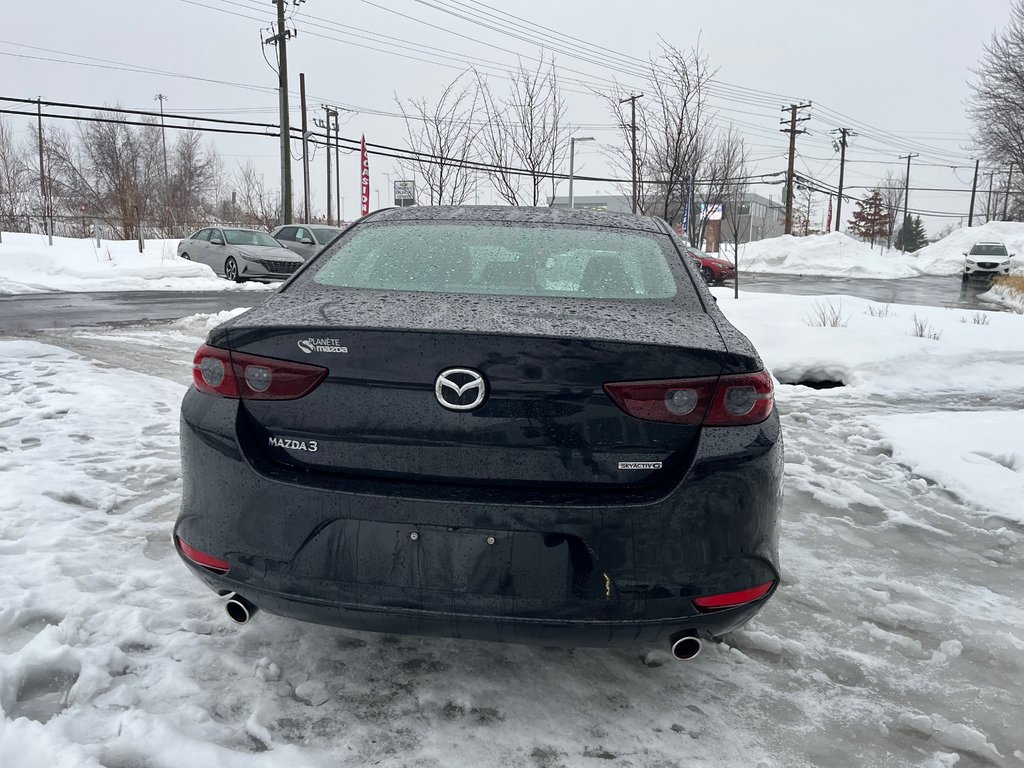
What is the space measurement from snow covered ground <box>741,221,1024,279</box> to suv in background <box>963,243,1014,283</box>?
615 centimetres

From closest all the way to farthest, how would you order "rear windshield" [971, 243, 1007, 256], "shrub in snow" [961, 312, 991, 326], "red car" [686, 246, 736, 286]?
1. "shrub in snow" [961, 312, 991, 326]
2. "red car" [686, 246, 736, 286]
3. "rear windshield" [971, 243, 1007, 256]

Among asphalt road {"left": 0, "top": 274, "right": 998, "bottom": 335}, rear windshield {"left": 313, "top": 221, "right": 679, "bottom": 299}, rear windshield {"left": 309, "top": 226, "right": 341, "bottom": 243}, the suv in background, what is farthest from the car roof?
the suv in background

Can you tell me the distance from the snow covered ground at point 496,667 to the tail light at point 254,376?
92 cm

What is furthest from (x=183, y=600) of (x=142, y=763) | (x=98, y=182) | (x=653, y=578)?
(x=98, y=182)

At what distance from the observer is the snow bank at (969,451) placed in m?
4.52

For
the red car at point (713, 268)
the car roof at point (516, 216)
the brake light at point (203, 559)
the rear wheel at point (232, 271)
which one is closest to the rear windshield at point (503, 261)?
the car roof at point (516, 216)

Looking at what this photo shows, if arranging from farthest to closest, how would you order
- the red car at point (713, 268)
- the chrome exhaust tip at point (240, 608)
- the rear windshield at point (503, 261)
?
1. the red car at point (713, 268)
2. the rear windshield at point (503, 261)
3. the chrome exhaust tip at point (240, 608)

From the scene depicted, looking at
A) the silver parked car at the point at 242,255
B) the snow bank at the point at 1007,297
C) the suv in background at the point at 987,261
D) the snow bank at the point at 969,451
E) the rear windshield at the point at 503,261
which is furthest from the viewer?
the suv in background at the point at 987,261

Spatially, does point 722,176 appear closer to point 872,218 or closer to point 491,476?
point 491,476

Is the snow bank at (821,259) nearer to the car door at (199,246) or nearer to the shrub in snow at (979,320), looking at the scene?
the car door at (199,246)

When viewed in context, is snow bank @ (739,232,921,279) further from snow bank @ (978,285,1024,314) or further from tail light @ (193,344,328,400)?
tail light @ (193,344,328,400)

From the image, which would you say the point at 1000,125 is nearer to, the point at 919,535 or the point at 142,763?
the point at 919,535

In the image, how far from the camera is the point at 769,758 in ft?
6.84

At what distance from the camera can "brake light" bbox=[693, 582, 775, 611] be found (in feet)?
6.60
